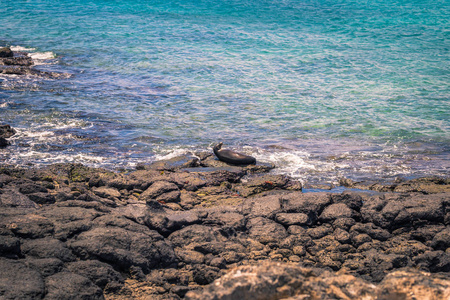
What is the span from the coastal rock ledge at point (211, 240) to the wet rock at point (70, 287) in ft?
0.04

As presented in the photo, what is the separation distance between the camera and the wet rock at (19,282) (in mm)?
4812

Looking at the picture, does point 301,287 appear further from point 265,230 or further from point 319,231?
point 319,231

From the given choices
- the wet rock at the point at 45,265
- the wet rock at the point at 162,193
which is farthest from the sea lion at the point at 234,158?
the wet rock at the point at 45,265

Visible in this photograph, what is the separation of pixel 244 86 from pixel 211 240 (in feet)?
43.1

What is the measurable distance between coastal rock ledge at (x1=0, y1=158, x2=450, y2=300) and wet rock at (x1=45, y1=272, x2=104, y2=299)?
12mm

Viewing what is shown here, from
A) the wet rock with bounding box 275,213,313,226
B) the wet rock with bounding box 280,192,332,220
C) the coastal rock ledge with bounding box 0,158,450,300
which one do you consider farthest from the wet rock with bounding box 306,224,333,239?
the wet rock with bounding box 280,192,332,220

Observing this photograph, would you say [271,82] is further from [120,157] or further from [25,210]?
[25,210]

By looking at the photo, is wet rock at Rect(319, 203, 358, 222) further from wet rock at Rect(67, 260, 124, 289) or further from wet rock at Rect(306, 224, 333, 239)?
wet rock at Rect(67, 260, 124, 289)

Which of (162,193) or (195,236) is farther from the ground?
(195,236)

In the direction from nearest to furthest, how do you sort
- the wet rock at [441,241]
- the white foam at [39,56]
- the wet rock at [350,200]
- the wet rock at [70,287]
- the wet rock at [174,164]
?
the wet rock at [70,287] < the wet rock at [441,241] < the wet rock at [350,200] < the wet rock at [174,164] < the white foam at [39,56]

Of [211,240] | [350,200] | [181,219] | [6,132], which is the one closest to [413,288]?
[211,240]

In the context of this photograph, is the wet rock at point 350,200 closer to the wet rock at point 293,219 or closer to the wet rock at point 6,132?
the wet rock at point 293,219

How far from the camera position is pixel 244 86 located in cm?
1959

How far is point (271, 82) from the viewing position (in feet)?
65.8
